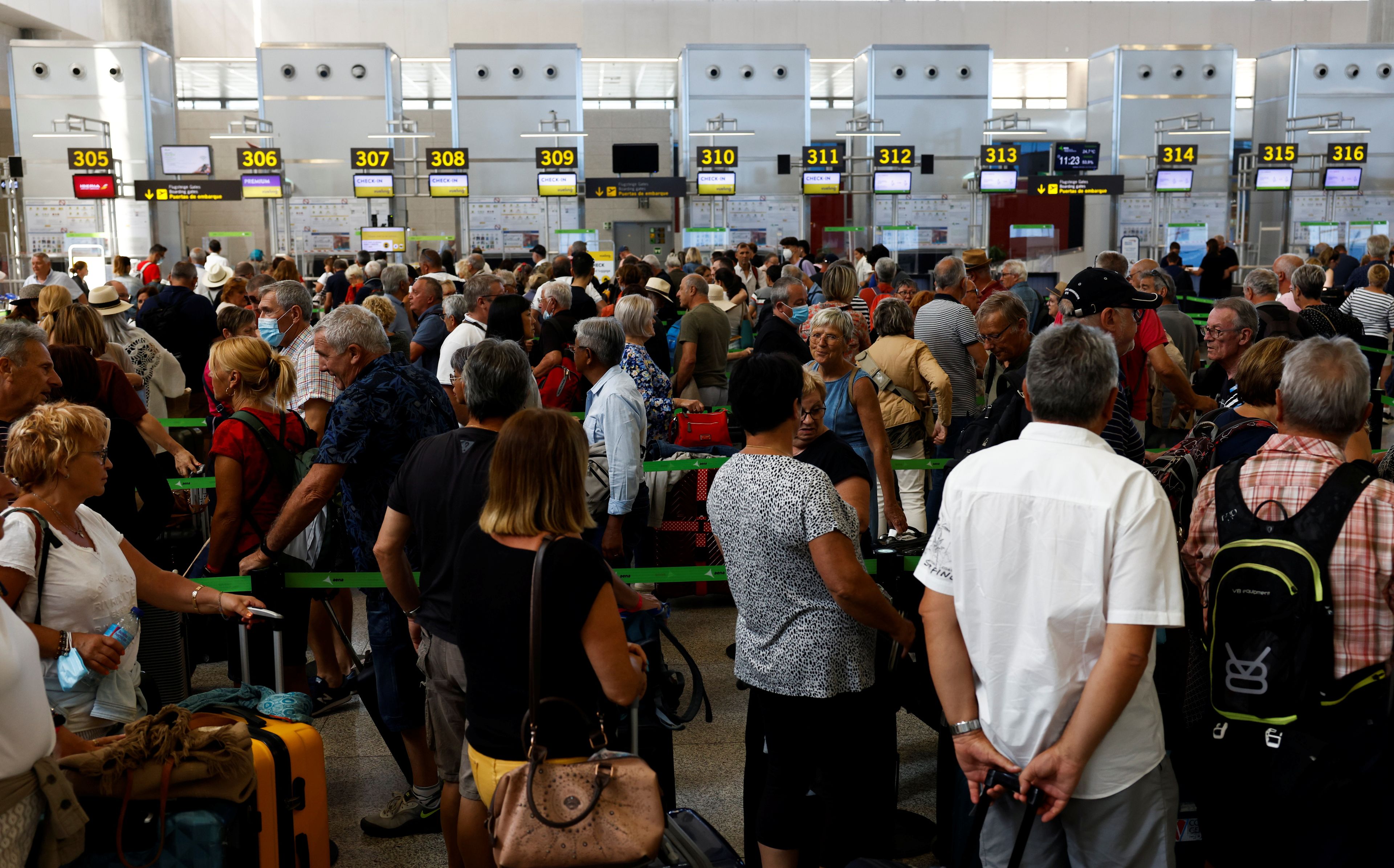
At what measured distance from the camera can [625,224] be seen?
22.5 m

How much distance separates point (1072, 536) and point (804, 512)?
0.74 metres

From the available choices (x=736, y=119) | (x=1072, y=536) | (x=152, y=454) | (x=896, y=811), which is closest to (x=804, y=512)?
(x=1072, y=536)

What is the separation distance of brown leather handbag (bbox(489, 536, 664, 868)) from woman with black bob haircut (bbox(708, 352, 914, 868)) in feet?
1.90

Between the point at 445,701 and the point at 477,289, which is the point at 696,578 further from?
the point at 477,289

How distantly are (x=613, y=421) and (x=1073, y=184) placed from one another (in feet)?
51.3

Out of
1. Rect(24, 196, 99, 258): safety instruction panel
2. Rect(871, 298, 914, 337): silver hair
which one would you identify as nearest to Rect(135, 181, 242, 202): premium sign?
Rect(24, 196, 99, 258): safety instruction panel

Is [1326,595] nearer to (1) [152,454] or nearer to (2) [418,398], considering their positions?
(2) [418,398]

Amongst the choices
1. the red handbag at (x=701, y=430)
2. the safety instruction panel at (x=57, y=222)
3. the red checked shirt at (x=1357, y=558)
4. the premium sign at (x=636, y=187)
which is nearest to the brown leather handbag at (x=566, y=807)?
the red checked shirt at (x=1357, y=558)

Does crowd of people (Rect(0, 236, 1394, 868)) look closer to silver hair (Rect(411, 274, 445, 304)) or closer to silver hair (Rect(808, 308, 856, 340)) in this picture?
silver hair (Rect(808, 308, 856, 340))

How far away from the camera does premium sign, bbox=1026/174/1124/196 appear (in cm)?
1820

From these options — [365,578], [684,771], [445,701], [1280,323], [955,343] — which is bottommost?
[684,771]

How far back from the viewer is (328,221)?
18750mm

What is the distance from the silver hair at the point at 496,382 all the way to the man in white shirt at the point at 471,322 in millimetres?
3177

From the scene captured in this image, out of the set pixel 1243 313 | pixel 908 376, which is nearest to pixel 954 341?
pixel 908 376
